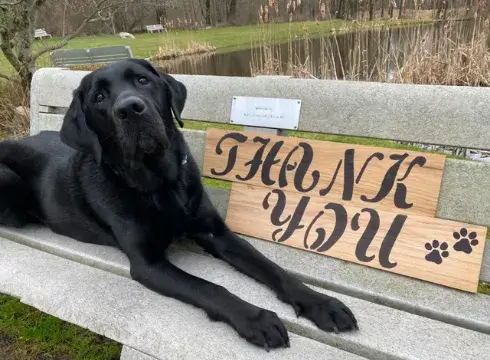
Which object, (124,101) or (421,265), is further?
(421,265)

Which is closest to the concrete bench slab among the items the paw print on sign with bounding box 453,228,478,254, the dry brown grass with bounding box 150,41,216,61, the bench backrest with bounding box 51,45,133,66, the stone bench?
the stone bench

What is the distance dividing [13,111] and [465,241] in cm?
530

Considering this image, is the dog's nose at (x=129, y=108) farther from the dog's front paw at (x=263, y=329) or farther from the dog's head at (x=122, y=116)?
the dog's front paw at (x=263, y=329)

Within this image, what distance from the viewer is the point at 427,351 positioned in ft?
5.40

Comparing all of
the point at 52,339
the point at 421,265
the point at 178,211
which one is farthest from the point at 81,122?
the point at 421,265

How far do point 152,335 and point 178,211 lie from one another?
27.1 inches

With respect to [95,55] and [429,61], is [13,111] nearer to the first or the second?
[429,61]

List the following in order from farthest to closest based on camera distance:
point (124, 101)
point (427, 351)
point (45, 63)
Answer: point (45, 63) < point (124, 101) < point (427, 351)

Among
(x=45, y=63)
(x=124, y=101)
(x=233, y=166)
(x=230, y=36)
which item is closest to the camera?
(x=124, y=101)

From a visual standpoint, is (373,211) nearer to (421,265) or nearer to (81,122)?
(421,265)

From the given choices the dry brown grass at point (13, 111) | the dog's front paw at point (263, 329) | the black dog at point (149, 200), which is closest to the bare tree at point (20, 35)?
the dry brown grass at point (13, 111)

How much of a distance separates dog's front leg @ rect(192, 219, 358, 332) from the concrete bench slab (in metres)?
0.04

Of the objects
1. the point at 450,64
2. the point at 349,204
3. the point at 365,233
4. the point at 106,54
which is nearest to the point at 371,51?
the point at 450,64

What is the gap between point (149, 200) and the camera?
7.57ft
